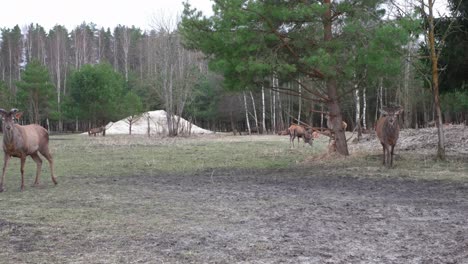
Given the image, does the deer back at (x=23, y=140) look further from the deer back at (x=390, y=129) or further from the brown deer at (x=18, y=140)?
the deer back at (x=390, y=129)

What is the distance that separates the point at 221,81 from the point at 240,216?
33.2 feet

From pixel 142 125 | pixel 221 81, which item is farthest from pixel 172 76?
pixel 221 81

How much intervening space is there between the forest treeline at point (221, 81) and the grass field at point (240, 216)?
2.93m

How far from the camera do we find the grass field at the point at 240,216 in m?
5.32

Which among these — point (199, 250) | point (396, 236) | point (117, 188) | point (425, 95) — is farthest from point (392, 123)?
point (425, 95)

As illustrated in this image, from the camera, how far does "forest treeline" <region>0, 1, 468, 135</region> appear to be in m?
13.6

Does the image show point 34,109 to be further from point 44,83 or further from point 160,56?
point 160,56

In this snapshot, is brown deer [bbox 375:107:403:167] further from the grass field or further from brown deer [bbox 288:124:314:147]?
brown deer [bbox 288:124:314:147]

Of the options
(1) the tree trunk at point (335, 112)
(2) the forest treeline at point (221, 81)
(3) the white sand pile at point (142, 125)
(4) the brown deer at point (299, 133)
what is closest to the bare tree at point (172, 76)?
(2) the forest treeline at point (221, 81)

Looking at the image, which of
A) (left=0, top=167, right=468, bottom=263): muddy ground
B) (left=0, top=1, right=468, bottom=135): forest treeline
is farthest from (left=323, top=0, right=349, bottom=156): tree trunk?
(left=0, top=167, right=468, bottom=263): muddy ground

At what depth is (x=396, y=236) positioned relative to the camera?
5973mm

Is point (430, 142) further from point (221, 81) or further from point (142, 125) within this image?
point (142, 125)

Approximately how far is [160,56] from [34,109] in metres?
21.9

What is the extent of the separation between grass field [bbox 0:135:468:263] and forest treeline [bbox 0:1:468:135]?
2925 millimetres
